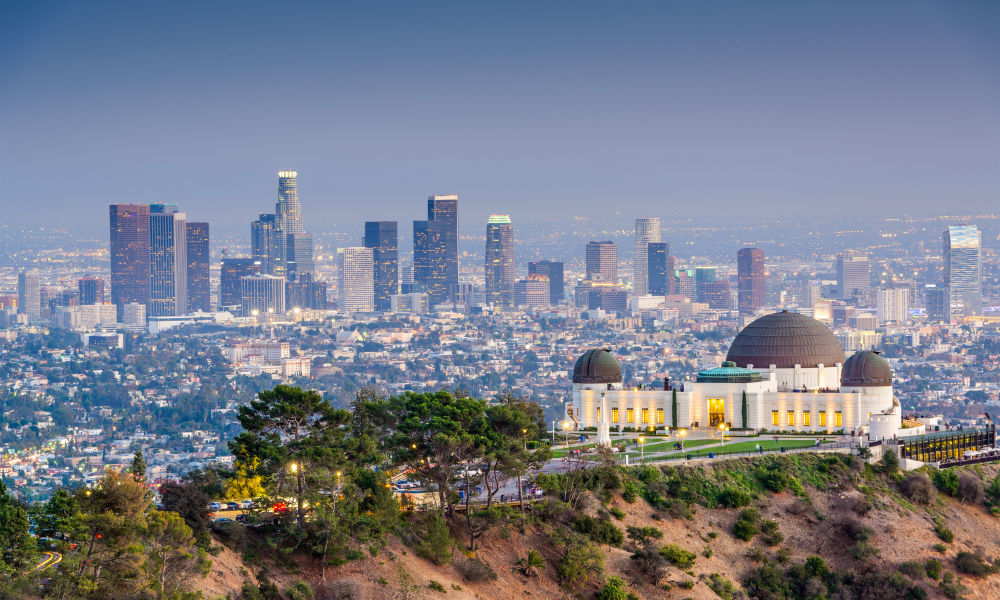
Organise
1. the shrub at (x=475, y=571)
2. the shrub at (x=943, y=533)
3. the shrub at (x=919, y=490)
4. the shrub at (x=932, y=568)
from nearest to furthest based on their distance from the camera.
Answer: the shrub at (x=475, y=571)
the shrub at (x=932, y=568)
the shrub at (x=943, y=533)
the shrub at (x=919, y=490)

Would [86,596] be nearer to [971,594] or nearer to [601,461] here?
[601,461]

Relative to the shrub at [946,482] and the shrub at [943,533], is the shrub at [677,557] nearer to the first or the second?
the shrub at [943,533]

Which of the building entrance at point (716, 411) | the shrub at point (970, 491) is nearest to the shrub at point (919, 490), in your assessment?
the shrub at point (970, 491)

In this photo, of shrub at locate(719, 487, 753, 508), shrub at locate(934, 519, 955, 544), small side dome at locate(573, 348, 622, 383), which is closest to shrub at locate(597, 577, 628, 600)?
shrub at locate(719, 487, 753, 508)

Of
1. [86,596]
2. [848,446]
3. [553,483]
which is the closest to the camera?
[86,596]

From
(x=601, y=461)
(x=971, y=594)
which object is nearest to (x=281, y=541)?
(x=601, y=461)

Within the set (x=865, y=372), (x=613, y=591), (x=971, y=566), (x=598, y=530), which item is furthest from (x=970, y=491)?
(x=613, y=591)

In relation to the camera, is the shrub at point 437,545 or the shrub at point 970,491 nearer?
the shrub at point 437,545

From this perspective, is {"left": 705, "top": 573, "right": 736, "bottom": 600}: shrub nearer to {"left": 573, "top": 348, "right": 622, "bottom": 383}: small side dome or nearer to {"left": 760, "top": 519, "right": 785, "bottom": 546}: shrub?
{"left": 760, "top": 519, "right": 785, "bottom": 546}: shrub
